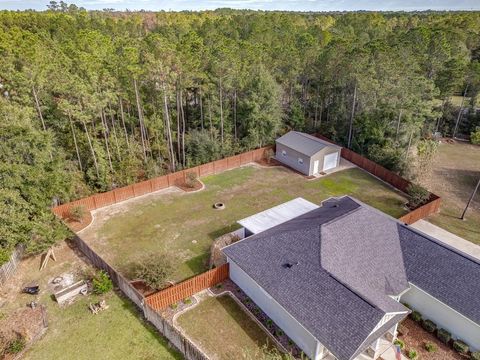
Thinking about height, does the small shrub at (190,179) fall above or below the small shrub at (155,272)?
below

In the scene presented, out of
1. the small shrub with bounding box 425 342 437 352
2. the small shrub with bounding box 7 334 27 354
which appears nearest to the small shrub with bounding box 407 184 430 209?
the small shrub with bounding box 425 342 437 352

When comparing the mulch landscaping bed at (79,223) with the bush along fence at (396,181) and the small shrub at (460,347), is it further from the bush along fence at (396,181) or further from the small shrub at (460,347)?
the small shrub at (460,347)

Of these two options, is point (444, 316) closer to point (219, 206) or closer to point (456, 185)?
point (219, 206)

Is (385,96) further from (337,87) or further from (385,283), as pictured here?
(385,283)

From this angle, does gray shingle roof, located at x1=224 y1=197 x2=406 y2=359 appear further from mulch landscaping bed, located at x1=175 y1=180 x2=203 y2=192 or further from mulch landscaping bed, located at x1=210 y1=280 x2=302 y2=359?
mulch landscaping bed, located at x1=175 y1=180 x2=203 y2=192

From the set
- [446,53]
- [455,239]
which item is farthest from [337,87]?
[455,239]

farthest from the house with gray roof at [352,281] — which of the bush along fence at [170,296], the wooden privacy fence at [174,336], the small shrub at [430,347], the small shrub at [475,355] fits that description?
the wooden privacy fence at [174,336]

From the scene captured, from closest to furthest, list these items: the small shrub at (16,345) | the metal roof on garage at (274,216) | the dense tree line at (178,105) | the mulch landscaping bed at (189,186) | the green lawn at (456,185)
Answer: the small shrub at (16,345), the metal roof on garage at (274,216), the dense tree line at (178,105), the green lawn at (456,185), the mulch landscaping bed at (189,186)
